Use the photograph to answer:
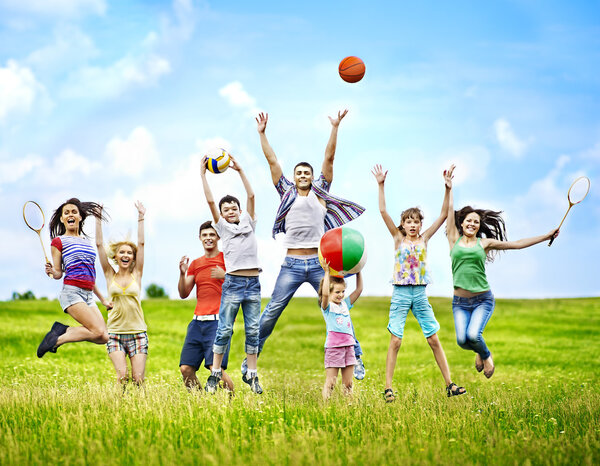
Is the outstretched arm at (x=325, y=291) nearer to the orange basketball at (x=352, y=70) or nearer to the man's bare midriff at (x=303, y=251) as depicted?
the man's bare midriff at (x=303, y=251)

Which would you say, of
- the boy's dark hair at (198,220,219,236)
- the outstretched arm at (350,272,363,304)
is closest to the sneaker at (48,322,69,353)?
the boy's dark hair at (198,220,219,236)

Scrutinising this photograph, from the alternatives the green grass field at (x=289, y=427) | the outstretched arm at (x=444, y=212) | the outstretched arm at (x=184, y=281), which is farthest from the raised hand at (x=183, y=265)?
the outstretched arm at (x=444, y=212)

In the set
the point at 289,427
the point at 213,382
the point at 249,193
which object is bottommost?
the point at 289,427

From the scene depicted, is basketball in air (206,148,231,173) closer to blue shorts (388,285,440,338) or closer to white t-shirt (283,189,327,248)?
white t-shirt (283,189,327,248)

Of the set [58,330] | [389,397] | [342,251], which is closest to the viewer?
[342,251]

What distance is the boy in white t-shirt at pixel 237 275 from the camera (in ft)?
31.1

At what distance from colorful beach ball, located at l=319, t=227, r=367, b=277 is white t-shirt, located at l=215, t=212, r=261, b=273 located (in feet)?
3.65

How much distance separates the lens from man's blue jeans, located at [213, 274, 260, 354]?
9.48 metres

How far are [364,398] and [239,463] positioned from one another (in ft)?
10.6

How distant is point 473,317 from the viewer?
10.3m

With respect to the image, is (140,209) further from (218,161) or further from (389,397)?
(389,397)

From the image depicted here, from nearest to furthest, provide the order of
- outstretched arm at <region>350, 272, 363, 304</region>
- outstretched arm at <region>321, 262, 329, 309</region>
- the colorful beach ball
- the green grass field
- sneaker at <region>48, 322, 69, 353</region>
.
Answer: the green grass field < outstretched arm at <region>321, 262, 329, 309</region> < the colorful beach ball < outstretched arm at <region>350, 272, 363, 304</region> < sneaker at <region>48, 322, 69, 353</region>

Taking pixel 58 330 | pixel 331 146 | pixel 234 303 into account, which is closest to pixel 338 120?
pixel 331 146

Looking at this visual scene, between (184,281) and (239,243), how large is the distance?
124 cm
